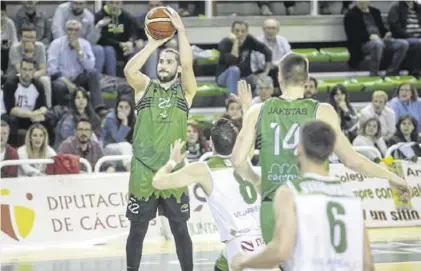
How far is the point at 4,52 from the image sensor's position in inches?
603

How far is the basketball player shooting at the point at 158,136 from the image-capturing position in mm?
9266

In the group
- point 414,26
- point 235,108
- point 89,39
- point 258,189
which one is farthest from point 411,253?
point 414,26

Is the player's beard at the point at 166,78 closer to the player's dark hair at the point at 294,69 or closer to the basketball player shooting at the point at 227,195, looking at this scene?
the basketball player shooting at the point at 227,195

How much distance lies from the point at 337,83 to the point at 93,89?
463 centimetres

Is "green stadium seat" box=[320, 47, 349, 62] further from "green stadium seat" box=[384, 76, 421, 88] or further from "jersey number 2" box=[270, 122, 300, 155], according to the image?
"jersey number 2" box=[270, 122, 300, 155]

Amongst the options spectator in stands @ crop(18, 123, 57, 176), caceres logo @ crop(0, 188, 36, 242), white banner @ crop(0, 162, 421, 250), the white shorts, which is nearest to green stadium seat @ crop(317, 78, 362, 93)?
white banner @ crop(0, 162, 421, 250)

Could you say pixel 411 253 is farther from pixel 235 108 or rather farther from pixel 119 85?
pixel 119 85

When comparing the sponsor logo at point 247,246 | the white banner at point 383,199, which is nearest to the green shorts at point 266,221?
the sponsor logo at point 247,246

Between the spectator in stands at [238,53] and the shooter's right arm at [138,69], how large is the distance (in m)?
6.80

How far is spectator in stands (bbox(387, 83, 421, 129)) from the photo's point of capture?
15.9 m

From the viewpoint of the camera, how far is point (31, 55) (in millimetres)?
14812

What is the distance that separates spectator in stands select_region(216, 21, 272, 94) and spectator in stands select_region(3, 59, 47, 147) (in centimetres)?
308

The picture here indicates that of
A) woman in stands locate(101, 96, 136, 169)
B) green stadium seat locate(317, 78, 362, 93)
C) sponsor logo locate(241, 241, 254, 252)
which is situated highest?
green stadium seat locate(317, 78, 362, 93)

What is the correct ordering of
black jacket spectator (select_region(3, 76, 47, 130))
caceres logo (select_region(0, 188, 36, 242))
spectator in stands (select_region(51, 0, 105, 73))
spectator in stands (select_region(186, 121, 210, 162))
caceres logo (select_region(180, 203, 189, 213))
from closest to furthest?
caceres logo (select_region(180, 203, 189, 213)) → caceres logo (select_region(0, 188, 36, 242)) → spectator in stands (select_region(186, 121, 210, 162)) → black jacket spectator (select_region(3, 76, 47, 130)) → spectator in stands (select_region(51, 0, 105, 73))
